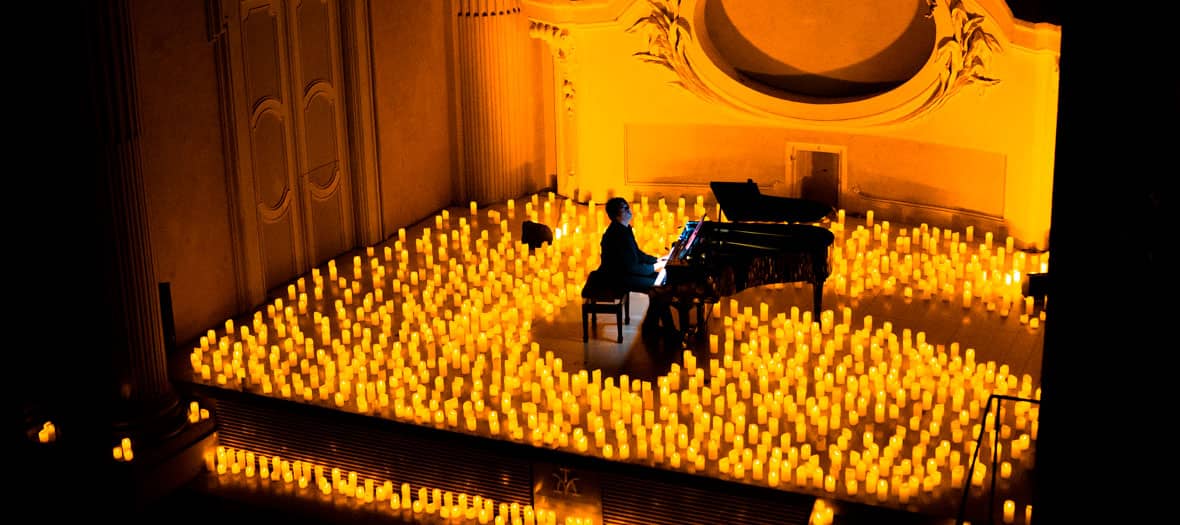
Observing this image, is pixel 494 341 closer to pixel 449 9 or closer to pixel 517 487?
pixel 517 487

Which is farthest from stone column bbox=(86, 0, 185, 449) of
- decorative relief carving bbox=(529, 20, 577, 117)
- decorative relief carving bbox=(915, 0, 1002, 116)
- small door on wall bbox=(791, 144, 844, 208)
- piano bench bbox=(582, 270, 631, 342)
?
decorative relief carving bbox=(915, 0, 1002, 116)

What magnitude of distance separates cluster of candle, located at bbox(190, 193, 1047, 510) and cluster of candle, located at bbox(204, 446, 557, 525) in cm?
48

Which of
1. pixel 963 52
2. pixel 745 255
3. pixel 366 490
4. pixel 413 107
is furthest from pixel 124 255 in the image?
pixel 963 52

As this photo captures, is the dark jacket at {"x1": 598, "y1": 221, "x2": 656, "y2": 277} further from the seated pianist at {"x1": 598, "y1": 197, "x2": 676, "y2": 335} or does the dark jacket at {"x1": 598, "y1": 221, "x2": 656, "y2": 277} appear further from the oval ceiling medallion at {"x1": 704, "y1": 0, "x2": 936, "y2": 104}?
the oval ceiling medallion at {"x1": 704, "y1": 0, "x2": 936, "y2": 104}

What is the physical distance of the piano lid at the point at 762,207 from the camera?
11.7 meters

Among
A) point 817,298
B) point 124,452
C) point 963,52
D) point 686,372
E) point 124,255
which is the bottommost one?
point 124,452

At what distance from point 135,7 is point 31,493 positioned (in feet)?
12.0

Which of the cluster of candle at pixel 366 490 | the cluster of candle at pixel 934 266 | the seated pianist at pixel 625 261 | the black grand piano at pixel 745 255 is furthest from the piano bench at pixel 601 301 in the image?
the cluster of candle at pixel 934 266

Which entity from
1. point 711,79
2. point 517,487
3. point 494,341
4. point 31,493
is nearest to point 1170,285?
point 517,487

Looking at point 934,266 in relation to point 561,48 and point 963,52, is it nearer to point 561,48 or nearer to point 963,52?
point 963,52

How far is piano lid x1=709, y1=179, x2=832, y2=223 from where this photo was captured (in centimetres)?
1173

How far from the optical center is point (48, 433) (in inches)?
409

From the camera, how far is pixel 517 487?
9805 mm

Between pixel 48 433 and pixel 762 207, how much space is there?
589 cm
